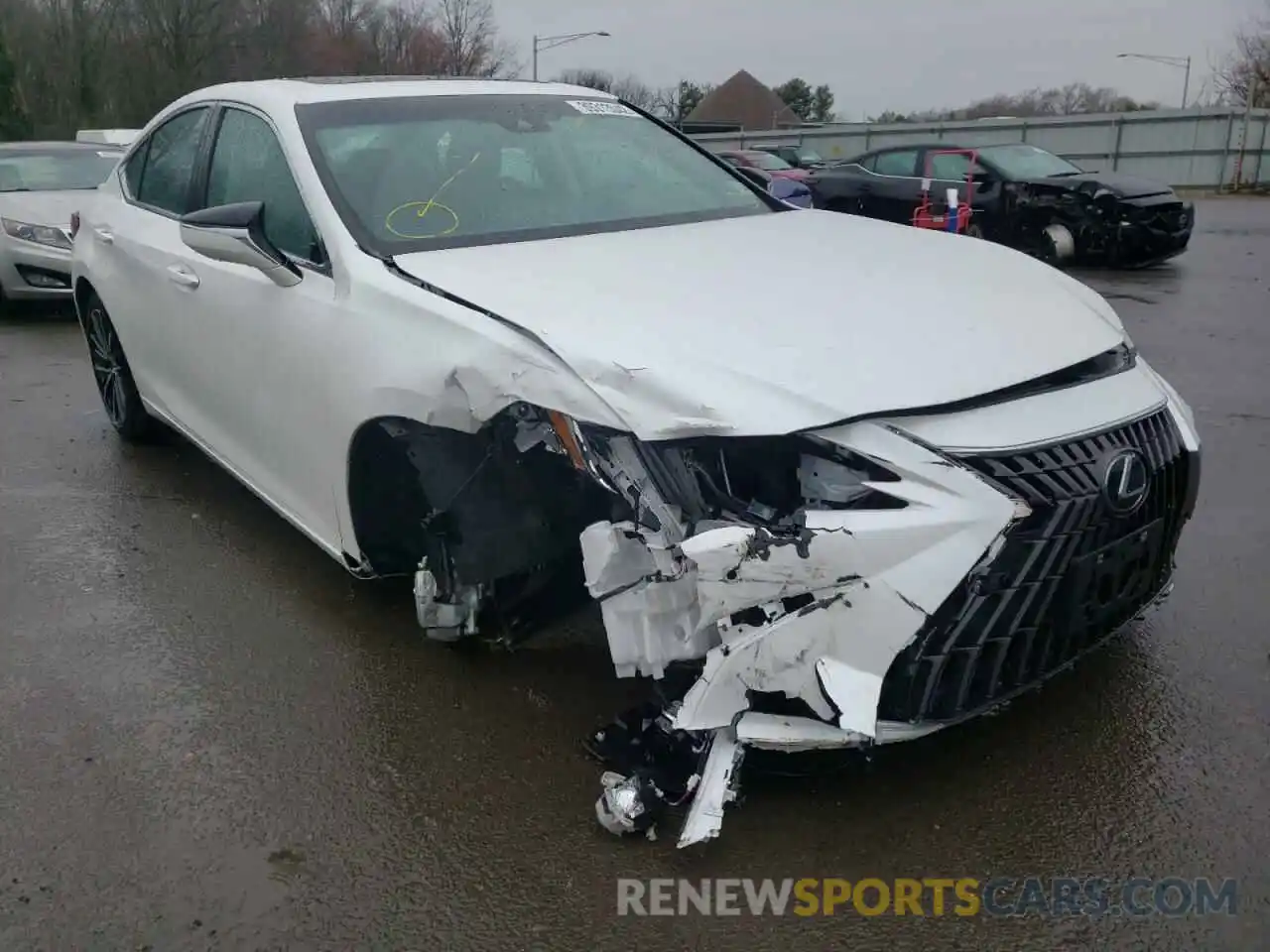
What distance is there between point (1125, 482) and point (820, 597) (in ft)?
2.46

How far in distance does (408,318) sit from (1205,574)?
273cm

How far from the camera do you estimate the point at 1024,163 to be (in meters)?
12.4

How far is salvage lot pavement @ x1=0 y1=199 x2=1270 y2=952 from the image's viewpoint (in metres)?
2.23

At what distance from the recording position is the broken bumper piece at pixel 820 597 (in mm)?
2178

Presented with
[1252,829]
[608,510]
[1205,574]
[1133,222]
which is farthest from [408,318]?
[1133,222]

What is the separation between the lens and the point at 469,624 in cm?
315

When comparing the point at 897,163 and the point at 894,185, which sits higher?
the point at 897,163

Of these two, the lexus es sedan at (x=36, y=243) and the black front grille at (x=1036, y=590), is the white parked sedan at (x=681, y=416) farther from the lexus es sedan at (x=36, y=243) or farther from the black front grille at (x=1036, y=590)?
the lexus es sedan at (x=36, y=243)

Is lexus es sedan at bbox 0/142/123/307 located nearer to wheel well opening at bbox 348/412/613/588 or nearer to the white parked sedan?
the white parked sedan

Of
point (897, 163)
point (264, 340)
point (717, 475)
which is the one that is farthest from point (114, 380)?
point (897, 163)

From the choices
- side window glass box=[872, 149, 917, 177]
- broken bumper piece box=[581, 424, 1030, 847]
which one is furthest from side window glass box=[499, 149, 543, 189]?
side window glass box=[872, 149, 917, 177]

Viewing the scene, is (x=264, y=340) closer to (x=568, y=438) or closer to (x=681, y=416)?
(x=568, y=438)

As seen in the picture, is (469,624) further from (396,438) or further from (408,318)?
(408,318)

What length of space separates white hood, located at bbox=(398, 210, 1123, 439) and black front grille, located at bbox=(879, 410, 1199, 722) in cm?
23
